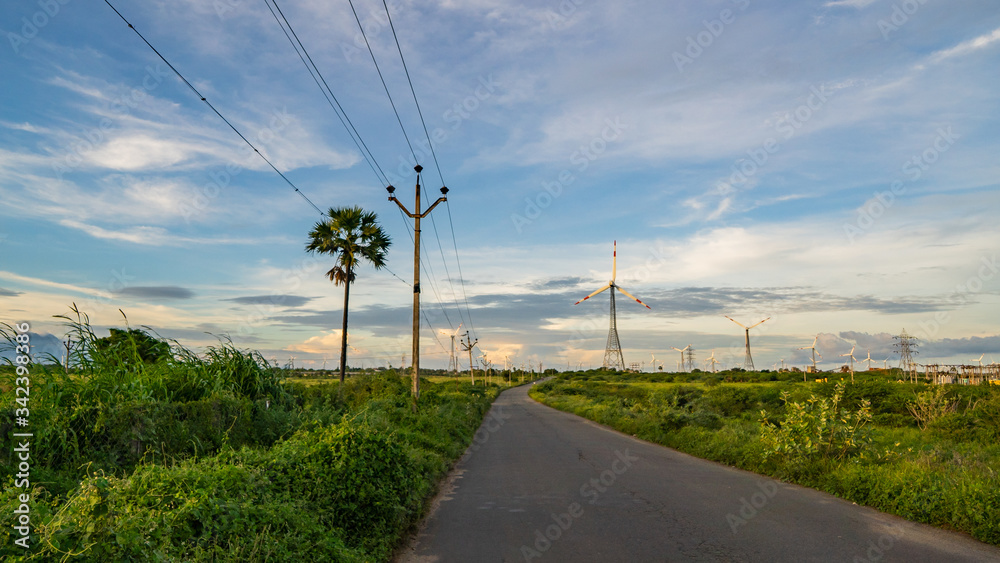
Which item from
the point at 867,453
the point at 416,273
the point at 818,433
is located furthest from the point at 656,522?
the point at 416,273

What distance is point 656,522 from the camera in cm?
820

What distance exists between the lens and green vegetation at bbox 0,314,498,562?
3.87 m

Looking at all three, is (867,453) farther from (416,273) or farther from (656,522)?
(416,273)

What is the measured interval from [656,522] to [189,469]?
6.06 meters

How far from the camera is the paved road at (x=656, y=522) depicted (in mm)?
6820

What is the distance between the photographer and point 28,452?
5973mm

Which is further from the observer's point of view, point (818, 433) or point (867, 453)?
point (818, 433)

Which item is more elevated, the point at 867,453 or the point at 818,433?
the point at 818,433

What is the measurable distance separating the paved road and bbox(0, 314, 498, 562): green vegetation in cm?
106

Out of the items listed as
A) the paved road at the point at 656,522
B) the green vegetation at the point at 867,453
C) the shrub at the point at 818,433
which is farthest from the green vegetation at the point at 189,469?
the shrub at the point at 818,433

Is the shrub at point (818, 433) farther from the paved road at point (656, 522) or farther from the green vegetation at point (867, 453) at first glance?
the paved road at point (656, 522)

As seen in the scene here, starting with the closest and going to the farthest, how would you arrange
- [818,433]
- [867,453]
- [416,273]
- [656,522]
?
1. [656,522]
2. [867,453]
3. [818,433]
4. [416,273]

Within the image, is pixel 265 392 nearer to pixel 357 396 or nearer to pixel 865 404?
pixel 865 404

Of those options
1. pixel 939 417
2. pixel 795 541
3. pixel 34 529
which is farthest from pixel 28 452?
pixel 939 417
